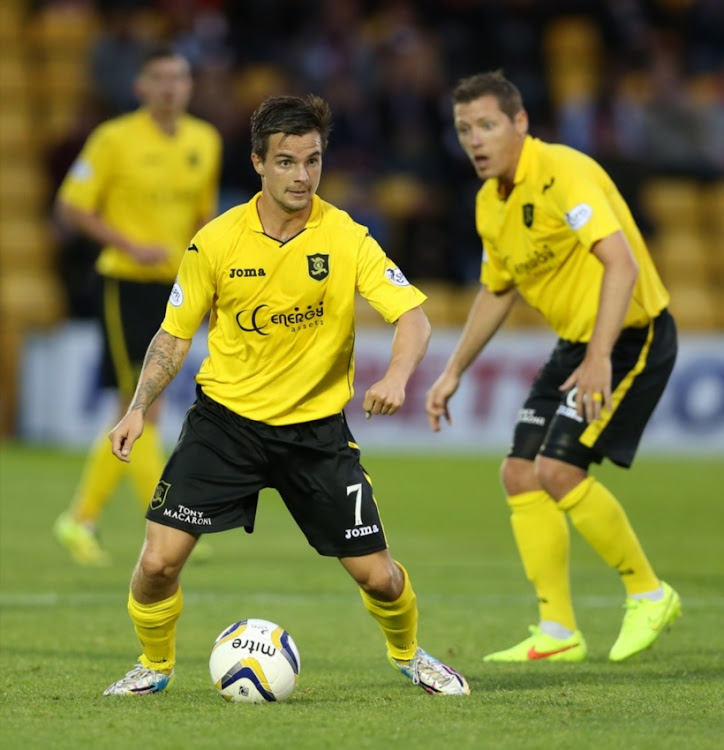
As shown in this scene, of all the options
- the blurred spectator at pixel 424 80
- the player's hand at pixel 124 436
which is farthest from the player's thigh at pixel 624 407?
the blurred spectator at pixel 424 80

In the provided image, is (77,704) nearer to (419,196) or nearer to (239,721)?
(239,721)

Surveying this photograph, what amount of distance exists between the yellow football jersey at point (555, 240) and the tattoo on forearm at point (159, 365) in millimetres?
1666

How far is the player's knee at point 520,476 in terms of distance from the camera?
6.37 m

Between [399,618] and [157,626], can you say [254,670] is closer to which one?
[157,626]

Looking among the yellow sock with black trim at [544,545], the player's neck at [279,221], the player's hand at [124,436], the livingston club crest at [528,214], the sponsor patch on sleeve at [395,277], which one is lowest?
the yellow sock with black trim at [544,545]

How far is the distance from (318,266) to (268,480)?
72 centimetres

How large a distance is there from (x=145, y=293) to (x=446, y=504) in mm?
3879

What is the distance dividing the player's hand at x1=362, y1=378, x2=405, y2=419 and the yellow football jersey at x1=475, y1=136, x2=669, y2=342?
1548 mm

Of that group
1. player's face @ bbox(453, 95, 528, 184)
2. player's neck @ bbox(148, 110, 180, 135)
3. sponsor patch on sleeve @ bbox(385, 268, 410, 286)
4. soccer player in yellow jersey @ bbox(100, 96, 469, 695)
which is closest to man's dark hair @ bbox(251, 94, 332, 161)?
soccer player in yellow jersey @ bbox(100, 96, 469, 695)

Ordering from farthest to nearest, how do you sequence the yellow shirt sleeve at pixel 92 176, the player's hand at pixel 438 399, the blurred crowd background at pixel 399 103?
the blurred crowd background at pixel 399 103
the yellow shirt sleeve at pixel 92 176
the player's hand at pixel 438 399

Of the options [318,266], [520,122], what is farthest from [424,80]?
[318,266]

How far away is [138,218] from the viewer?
926cm

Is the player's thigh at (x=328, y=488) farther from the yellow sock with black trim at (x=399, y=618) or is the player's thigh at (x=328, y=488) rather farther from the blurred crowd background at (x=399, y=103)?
the blurred crowd background at (x=399, y=103)

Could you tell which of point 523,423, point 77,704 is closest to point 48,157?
point 523,423
